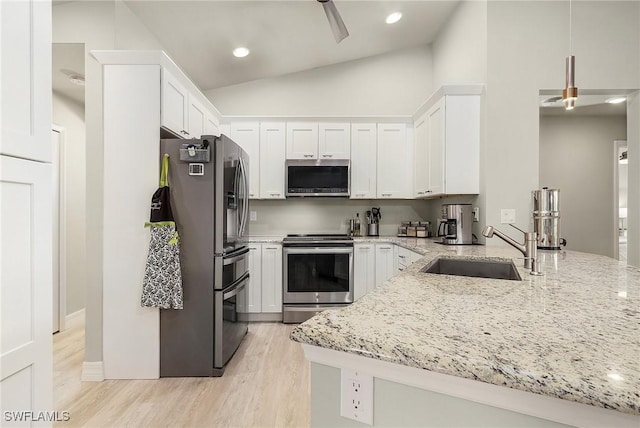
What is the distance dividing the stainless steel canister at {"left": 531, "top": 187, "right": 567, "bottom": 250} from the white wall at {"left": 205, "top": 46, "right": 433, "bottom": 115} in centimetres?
217

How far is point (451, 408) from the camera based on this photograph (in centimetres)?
64

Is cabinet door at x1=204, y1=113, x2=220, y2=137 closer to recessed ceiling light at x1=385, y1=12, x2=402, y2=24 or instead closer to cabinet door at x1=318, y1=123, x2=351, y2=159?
cabinet door at x1=318, y1=123, x2=351, y2=159

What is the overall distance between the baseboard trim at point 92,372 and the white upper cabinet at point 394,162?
3.21 metres

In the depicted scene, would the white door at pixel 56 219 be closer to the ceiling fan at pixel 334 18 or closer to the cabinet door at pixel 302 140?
the cabinet door at pixel 302 140

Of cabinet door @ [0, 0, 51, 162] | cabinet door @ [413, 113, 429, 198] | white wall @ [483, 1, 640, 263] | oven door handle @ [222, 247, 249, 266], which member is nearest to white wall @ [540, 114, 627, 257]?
white wall @ [483, 1, 640, 263]

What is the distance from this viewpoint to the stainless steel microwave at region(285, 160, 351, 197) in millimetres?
3965

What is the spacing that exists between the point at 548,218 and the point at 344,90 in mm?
2834

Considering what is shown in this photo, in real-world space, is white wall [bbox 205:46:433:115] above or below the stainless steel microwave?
above

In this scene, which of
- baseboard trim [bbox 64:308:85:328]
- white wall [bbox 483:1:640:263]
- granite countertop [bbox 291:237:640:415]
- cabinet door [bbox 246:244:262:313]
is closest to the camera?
granite countertop [bbox 291:237:640:415]

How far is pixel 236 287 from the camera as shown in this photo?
2.80 meters

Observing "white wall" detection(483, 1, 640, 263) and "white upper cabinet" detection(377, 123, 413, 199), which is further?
"white upper cabinet" detection(377, 123, 413, 199)

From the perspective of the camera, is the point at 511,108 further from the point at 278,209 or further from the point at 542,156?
the point at 278,209

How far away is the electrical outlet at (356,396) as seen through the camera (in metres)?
0.70

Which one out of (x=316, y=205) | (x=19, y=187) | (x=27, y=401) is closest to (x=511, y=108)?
(x=316, y=205)
